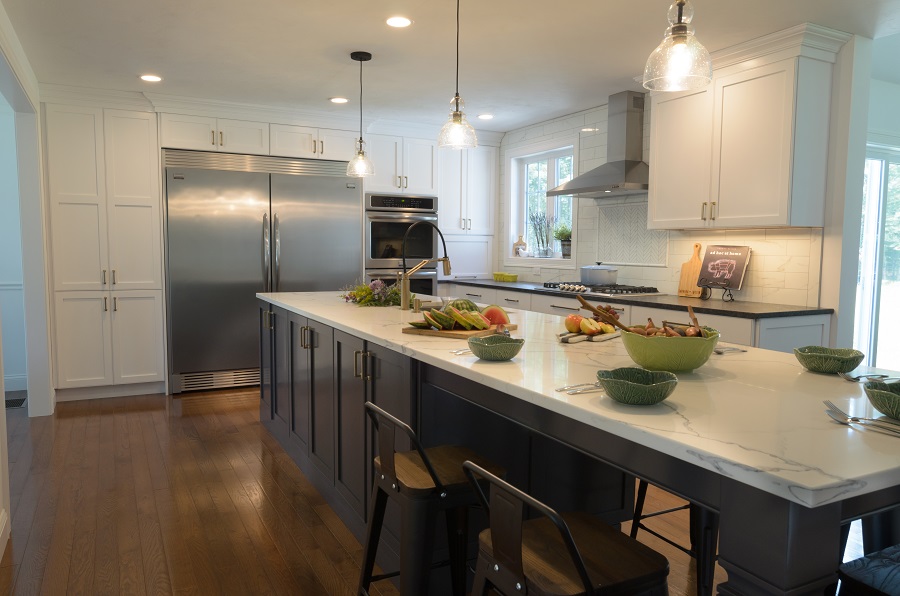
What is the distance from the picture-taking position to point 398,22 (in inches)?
134

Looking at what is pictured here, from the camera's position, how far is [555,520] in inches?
43.8

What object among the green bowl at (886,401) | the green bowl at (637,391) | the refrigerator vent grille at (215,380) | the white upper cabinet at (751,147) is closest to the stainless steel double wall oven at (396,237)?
the refrigerator vent grille at (215,380)

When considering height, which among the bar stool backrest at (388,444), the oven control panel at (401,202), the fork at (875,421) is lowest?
the bar stool backrest at (388,444)

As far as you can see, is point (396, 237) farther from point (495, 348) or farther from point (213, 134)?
point (495, 348)

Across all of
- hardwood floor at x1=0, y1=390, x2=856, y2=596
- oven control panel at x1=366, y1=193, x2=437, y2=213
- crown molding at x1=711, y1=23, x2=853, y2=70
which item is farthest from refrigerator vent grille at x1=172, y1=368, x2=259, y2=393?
crown molding at x1=711, y1=23, x2=853, y2=70

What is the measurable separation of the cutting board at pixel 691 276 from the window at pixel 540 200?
1.48 metres

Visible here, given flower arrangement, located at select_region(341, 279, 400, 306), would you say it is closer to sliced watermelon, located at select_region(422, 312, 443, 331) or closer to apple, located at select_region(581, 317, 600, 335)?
sliced watermelon, located at select_region(422, 312, 443, 331)

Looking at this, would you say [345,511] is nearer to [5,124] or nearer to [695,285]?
[695,285]

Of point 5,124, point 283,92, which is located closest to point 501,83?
point 283,92

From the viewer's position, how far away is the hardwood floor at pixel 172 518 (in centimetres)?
234

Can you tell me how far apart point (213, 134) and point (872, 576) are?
5.28m

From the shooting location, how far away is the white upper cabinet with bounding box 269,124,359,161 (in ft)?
18.2

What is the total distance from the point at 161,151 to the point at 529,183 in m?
3.39

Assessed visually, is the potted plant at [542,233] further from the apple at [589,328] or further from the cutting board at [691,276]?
the apple at [589,328]
